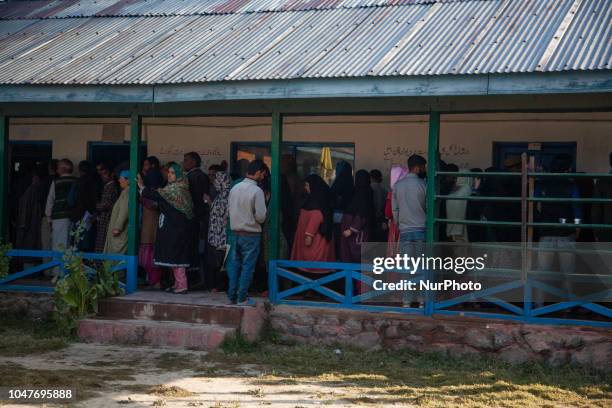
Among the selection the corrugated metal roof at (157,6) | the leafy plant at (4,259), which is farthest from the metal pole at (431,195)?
the leafy plant at (4,259)

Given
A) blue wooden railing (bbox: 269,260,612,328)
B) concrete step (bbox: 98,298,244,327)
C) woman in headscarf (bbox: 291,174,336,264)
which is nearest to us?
blue wooden railing (bbox: 269,260,612,328)

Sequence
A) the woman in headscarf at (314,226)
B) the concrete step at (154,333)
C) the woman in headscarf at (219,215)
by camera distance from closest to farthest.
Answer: the concrete step at (154,333)
the woman in headscarf at (314,226)
the woman in headscarf at (219,215)

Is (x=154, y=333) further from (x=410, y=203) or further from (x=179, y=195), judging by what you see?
(x=410, y=203)

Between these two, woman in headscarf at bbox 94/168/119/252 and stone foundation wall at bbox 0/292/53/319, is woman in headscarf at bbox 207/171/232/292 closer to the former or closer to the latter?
woman in headscarf at bbox 94/168/119/252

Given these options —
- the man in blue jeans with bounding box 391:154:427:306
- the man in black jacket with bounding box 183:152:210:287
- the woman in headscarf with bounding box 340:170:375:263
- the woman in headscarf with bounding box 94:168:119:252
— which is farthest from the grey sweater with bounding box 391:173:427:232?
the woman in headscarf with bounding box 94:168:119:252

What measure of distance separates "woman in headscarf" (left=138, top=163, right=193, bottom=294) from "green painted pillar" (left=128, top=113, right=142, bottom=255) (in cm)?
13

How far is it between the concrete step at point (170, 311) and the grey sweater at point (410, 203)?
6.62 feet

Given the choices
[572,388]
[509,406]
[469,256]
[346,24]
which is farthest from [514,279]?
[346,24]

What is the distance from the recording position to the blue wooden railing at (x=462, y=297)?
28.5ft

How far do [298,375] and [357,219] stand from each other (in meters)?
2.60

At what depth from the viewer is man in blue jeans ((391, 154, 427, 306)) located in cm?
956

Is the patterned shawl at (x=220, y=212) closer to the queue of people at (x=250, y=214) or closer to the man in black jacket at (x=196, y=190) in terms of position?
the queue of people at (x=250, y=214)

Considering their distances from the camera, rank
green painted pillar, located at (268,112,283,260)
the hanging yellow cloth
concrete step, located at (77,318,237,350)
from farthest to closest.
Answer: the hanging yellow cloth, green painted pillar, located at (268,112,283,260), concrete step, located at (77,318,237,350)

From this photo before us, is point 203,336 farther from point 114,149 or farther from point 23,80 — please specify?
point 114,149
